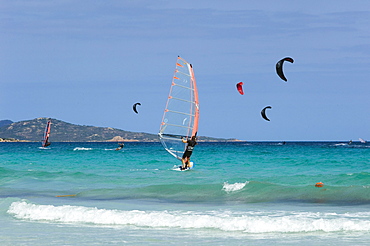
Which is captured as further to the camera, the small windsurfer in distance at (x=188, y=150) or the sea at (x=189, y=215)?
the small windsurfer in distance at (x=188, y=150)

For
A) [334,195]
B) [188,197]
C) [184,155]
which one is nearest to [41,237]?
[188,197]

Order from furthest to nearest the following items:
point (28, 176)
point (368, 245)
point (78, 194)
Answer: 1. point (28, 176)
2. point (78, 194)
3. point (368, 245)

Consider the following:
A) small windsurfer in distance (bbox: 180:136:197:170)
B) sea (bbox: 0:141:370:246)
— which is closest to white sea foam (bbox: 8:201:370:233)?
sea (bbox: 0:141:370:246)

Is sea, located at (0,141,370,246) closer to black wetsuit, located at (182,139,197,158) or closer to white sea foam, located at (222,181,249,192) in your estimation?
white sea foam, located at (222,181,249,192)

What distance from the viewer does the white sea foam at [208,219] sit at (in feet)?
37.9

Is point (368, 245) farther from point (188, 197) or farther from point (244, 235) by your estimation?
point (188, 197)

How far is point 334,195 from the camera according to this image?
17.4 metres

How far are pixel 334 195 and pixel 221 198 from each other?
3240mm

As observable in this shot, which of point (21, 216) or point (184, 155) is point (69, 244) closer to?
point (21, 216)

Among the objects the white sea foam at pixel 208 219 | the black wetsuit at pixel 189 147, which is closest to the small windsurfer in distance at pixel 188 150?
the black wetsuit at pixel 189 147

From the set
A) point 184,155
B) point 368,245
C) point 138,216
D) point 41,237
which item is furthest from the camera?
point 184,155

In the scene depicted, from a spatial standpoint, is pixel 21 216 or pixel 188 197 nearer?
pixel 21 216

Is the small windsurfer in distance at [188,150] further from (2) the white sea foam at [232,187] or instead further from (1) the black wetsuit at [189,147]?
(2) the white sea foam at [232,187]

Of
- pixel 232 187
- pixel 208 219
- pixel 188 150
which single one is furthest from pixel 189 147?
pixel 208 219
